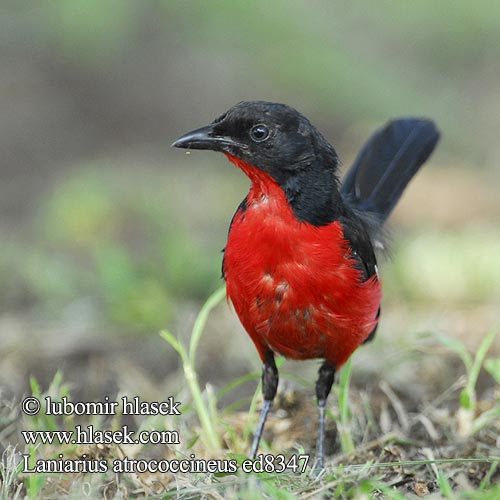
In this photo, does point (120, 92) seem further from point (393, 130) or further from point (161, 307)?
point (393, 130)

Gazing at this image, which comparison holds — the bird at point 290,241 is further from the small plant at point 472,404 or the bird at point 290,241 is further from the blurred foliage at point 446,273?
the blurred foliage at point 446,273

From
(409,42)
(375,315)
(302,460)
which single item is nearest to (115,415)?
(302,460)

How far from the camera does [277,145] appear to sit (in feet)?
13.1

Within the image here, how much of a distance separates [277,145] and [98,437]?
1454mm

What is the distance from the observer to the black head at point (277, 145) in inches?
157

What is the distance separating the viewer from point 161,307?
6.30m

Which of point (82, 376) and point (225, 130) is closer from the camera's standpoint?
point (225, 130)

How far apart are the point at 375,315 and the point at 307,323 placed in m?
0.55

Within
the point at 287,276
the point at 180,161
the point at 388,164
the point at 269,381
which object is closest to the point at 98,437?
the point at 269,381

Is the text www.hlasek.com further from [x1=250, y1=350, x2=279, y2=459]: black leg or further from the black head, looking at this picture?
the black head

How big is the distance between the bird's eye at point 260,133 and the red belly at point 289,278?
24 centimetres

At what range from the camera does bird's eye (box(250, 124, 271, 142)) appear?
3.98 meters

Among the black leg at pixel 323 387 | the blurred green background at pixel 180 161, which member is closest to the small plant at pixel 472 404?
the black leg at pixel 323 387

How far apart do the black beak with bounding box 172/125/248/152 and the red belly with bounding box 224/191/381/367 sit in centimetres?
24
